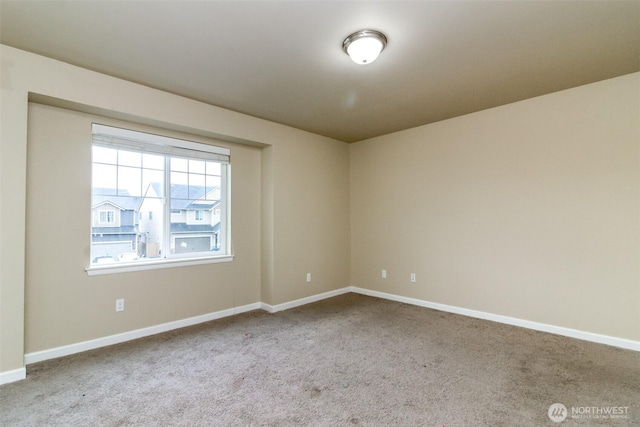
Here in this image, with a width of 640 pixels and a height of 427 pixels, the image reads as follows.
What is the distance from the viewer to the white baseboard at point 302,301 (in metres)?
4.19

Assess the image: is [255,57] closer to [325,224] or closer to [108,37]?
[108,37]

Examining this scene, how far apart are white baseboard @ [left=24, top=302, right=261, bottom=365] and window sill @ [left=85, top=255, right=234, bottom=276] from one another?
619mm

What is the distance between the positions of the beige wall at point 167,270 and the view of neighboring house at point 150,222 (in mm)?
229

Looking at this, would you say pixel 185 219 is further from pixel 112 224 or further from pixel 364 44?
pixel 364 44

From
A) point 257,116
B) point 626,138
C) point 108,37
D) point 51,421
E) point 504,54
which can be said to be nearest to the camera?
point 51,421

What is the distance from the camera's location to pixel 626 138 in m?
2.92

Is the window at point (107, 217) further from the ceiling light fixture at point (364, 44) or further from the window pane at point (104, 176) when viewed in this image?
the ceiling light fixture at point (364, 44)

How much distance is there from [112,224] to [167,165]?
0.84 m

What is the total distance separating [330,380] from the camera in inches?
94.0

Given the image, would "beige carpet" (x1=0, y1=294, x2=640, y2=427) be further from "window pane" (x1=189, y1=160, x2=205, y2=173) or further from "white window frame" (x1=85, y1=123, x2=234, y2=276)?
"window pane" (x1=189, y1=160, x2=205, y2=173)

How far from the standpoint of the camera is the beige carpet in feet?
6.43

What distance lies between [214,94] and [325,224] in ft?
8.11

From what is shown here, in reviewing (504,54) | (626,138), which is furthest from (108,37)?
(626,138)

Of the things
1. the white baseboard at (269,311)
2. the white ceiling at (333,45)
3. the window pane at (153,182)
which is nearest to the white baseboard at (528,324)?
the white baseboard at (269,311)
